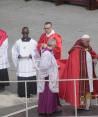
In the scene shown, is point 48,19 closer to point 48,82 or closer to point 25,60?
point 25,60

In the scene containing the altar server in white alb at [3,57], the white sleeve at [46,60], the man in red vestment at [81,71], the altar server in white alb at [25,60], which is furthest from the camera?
the altar server in white alb at [3,57]

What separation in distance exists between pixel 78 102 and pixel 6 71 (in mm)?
2379

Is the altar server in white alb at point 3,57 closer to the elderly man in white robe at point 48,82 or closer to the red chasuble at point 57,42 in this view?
the red chasuble at point 57,42

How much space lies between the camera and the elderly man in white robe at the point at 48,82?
1134cm

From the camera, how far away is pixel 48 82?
11.4 meters

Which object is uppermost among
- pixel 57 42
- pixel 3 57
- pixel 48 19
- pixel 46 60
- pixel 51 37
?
pixel 48 19

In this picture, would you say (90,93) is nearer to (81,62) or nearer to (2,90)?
(81,62)

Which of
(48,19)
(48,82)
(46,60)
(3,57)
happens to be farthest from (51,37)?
(48,19)

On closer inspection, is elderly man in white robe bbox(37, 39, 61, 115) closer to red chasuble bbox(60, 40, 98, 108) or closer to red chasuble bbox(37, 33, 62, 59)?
red chasuble bbox(60, 40, 98, 108)

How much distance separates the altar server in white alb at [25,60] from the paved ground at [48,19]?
295cm

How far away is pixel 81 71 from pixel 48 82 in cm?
62

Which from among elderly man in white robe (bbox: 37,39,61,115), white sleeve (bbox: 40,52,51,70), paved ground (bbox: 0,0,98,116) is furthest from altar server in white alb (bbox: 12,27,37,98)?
paved ground (bbox: 0,0,98,116)

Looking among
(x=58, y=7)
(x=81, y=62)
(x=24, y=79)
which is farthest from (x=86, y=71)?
(x=58, y=7)

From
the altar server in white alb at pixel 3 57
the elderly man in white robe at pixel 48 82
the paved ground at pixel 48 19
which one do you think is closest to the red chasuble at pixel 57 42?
the elderly man in white robe at pixel 48 82
